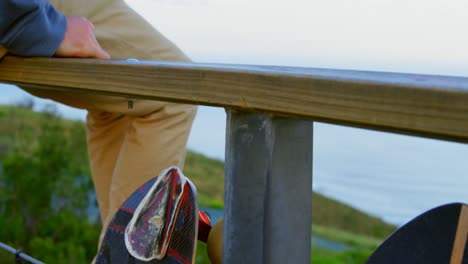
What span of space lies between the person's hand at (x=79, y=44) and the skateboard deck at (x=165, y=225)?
0.38 m

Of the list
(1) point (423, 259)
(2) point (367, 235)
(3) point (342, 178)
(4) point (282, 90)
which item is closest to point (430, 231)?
(1) point (423, 259)

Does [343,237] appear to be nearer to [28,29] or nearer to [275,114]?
[28,29]

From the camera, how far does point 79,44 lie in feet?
4.31

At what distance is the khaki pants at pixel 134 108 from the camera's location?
1511mm

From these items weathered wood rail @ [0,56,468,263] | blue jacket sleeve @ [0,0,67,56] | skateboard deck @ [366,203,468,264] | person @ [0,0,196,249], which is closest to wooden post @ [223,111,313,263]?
weathered wood rail @ [0,56,468,263]

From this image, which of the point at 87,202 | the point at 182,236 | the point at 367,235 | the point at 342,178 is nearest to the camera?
the point at 182,236

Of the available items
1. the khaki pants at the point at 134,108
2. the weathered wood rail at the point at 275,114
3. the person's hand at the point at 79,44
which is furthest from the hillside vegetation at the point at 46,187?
the weathered wood rail at the point at 275,114

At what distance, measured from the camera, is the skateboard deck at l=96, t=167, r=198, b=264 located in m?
0.99

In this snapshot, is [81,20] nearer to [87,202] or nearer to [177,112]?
[177,112]

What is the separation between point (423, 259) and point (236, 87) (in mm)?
269

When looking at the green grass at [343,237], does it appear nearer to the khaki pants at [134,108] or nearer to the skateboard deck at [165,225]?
the khaki pants at [134,108]

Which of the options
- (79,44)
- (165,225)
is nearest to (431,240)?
(165,225)

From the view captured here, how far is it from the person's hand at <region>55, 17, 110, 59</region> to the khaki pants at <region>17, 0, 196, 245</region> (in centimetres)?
15

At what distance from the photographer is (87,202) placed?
4223 millimetres
